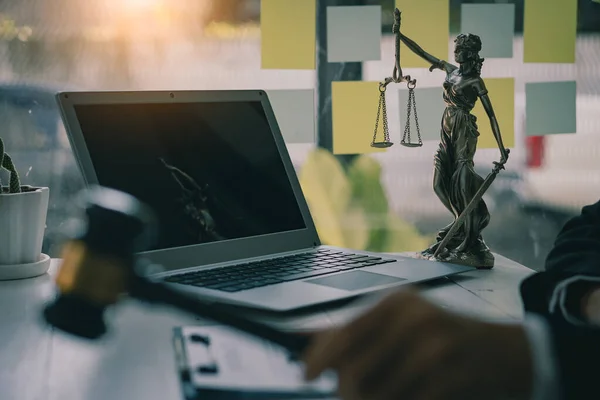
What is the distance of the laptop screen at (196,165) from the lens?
3.21ft

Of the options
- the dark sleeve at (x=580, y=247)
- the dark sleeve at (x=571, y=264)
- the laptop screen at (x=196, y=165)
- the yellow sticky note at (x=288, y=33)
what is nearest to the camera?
the dark sleeve at (x=571, y=264)

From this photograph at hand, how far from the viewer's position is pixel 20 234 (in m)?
1.03

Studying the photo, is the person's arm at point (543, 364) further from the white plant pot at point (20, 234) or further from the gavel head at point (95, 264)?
the white plant pot at point (20, 234)

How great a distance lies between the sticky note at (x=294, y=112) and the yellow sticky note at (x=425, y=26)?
7.7 inches

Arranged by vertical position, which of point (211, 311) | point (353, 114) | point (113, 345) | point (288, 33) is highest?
point (288, 33)

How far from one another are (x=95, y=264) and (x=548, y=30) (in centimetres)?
115

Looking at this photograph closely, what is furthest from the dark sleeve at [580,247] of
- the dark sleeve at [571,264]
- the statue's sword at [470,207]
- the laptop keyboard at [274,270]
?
the laptop keyboard at [274,270]

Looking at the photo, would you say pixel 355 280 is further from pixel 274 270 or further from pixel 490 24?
pixel 490 24

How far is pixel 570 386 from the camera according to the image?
20.8 inches

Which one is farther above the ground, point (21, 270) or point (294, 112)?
point (294, 112)

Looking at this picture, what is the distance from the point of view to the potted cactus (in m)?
1.02

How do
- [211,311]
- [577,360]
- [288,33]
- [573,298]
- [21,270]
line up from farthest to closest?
[288,33] < [21,270] < [573,298] < [577,360] < [211,311]

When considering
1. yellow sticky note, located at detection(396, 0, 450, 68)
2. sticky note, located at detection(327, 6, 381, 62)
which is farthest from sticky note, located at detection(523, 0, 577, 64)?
sticky note, located at detection(327, 6, 381, 62)

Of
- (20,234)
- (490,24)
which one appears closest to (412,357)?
(20,234)
